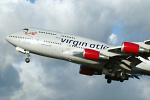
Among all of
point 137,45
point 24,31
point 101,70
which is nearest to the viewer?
point 137,45

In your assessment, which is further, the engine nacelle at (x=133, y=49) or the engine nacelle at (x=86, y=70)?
the engine nacelle at (x=86, y=70)

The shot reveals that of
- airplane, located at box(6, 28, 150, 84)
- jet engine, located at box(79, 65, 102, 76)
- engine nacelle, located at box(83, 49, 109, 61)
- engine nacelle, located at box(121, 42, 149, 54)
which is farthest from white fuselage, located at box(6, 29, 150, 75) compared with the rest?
Answer: jet engine, located at box(79, 65, 102, 76)

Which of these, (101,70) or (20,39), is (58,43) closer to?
(20,39)

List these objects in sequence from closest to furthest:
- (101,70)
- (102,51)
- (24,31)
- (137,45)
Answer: (137,45)
(102,51)
(24,31)
(101,70)

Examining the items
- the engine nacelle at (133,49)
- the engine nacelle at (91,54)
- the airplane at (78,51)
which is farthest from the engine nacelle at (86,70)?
the engine nacelle at (133,49)

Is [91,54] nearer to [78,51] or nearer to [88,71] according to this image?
[78,51]

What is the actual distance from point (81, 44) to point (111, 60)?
16.6ft

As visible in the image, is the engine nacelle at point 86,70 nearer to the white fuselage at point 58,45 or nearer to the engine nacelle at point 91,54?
the white fuselage at point 58,45

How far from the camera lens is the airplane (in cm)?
4303

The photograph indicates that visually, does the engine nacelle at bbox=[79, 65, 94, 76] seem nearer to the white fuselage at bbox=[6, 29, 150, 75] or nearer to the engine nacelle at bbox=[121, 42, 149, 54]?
the white fuselage at bbox=[6, 29, 150, 75]

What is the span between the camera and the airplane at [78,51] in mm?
43031

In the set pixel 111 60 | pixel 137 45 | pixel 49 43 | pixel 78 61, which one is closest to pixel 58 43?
pixel 49 43

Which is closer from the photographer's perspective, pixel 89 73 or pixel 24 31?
pixel 24 31

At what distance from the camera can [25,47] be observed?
45312 millimetres
